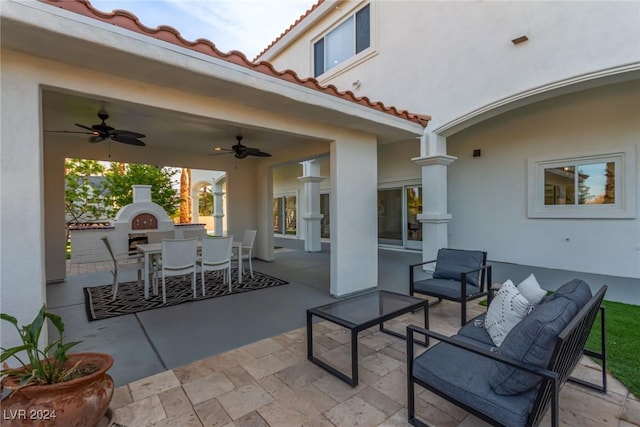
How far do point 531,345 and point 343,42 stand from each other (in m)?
9.42

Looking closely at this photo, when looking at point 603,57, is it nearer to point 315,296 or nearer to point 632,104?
point 632,104

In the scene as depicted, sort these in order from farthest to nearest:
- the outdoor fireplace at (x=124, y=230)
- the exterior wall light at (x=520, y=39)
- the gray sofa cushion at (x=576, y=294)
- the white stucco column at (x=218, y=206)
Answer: the white stucco column at (x=218, y=206) < the outdoor fireplace at (x=124, y=230) < the exterior wall light at (x=520, y=39) < the gray sofa cushion at (x=576, y=294)

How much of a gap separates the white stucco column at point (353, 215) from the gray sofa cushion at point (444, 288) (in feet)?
4.07

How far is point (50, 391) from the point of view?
1.81 meters

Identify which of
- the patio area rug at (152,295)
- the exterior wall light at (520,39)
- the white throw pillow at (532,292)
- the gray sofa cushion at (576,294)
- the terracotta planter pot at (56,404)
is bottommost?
the patio area rug at (152,295)

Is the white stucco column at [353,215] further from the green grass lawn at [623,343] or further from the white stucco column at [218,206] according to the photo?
the white stucco column at [218,206]

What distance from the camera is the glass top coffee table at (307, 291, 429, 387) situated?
8.54 feet

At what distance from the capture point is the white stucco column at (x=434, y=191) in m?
6.20

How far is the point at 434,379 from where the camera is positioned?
1.99 meters

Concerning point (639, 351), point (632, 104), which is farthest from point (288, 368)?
point (632, 104)

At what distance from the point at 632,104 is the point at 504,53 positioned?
262cm

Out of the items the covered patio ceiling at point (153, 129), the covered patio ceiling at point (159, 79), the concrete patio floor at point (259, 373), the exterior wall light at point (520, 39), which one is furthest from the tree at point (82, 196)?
the exterior wall light at point (520, 39)

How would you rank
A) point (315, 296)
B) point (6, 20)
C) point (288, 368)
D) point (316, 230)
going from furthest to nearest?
point (316, 230) < point (315, 296) < point (288, 368) < point (6, 20)

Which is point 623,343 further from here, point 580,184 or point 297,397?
point 580,184
